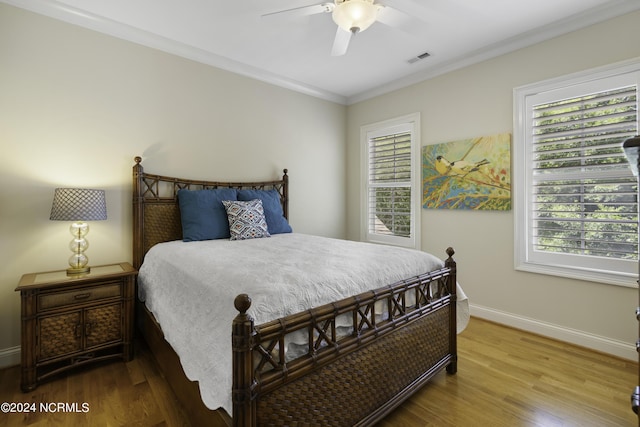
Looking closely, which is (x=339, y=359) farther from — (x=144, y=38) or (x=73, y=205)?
(x=144, y=38)

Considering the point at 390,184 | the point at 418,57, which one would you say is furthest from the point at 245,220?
the point at 418,57

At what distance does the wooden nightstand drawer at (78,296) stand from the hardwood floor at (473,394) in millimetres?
515

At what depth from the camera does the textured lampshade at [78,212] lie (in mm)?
2127

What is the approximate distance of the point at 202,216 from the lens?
108 inches

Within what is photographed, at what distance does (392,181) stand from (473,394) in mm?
2621

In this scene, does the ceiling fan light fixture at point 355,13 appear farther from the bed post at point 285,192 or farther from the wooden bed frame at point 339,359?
the bed post at point 285,192

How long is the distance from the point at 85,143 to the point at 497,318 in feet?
13.2

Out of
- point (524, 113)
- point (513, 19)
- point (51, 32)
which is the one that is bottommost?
point (524, 113)

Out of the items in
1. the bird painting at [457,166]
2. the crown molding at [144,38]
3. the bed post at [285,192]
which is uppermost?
the crown molding at [144,38]

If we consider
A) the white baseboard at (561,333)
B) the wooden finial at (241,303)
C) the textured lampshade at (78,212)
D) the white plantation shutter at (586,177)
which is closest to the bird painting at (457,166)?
the white plantation shutter at (586,177)

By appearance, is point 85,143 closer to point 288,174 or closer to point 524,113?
point 288,174

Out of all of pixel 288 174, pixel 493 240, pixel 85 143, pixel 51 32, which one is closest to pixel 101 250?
pixel 85 143

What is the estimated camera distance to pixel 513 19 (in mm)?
2523

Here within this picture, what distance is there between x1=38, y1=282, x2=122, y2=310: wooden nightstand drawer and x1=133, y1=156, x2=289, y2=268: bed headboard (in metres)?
0.42
